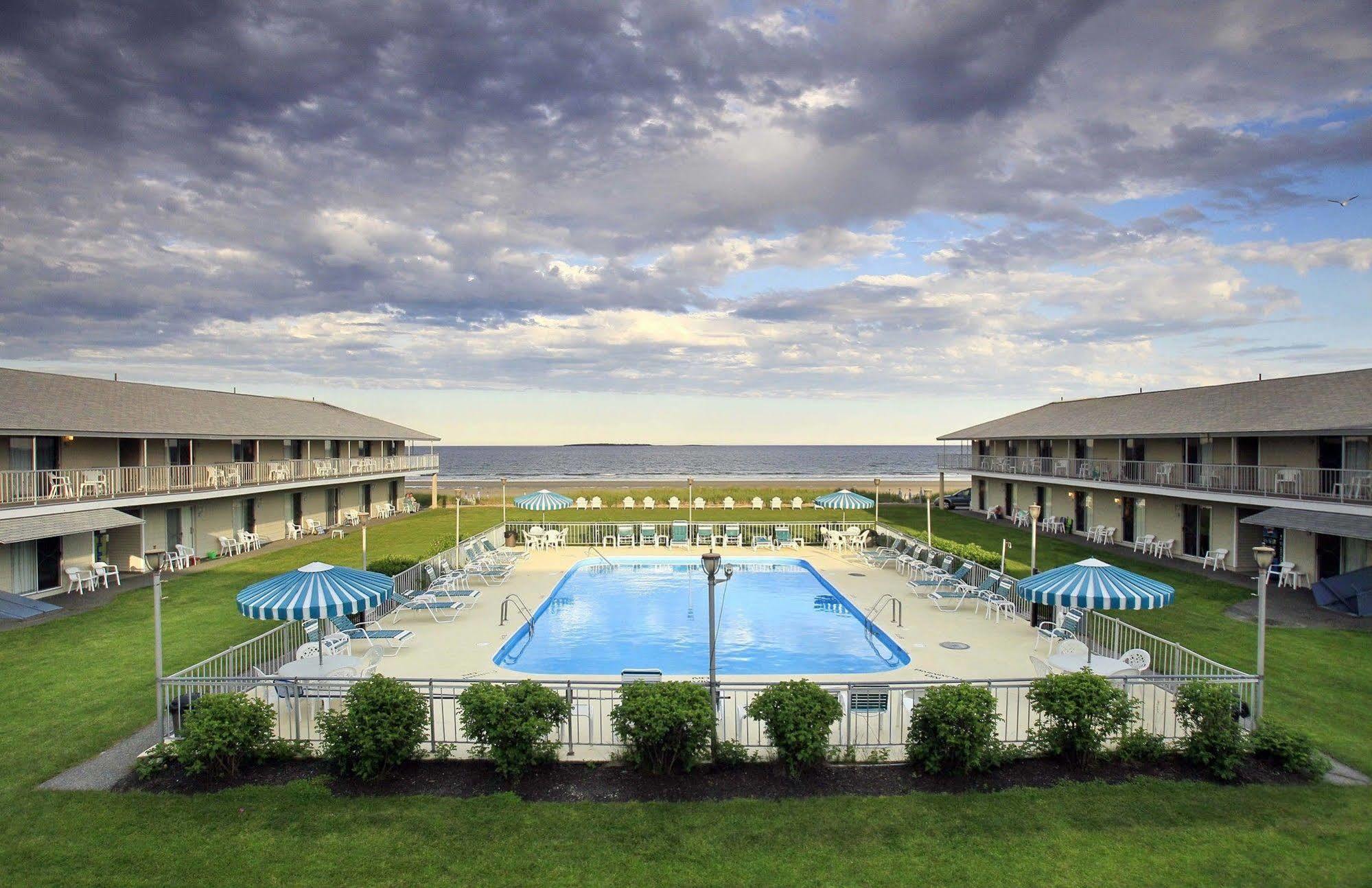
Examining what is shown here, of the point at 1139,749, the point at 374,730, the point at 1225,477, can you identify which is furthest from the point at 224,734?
the point at 1225,477

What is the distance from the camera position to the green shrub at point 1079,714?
8.60 metres

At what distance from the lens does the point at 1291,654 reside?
44.1 ft

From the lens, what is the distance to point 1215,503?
77.6 ft

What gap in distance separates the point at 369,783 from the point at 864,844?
5.58m

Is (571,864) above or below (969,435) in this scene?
below

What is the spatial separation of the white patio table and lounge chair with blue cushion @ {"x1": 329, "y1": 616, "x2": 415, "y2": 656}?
469 inches

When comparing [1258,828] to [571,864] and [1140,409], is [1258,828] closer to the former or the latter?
[571,864]

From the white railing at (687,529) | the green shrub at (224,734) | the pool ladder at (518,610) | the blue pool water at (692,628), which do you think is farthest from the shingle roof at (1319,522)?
the green shrub at (224,734)

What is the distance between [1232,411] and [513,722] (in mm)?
25695

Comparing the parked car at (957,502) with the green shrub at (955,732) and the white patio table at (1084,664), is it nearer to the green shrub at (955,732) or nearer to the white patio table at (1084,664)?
the white patio table at (1084,664)

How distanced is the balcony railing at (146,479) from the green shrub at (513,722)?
1739cm

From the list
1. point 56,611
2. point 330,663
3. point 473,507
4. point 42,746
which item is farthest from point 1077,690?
point 473,507

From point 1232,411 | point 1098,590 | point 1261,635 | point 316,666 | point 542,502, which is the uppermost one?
point 1232,411

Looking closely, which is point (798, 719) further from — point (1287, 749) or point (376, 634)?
point (376, 634)
